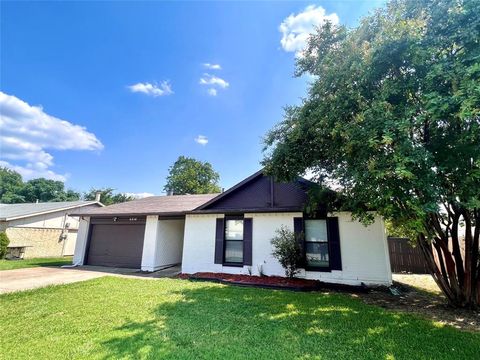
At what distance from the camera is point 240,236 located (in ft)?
34.1

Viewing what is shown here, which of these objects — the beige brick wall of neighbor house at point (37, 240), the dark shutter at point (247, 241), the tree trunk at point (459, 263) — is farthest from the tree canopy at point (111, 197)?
the tree trunk at point (459, 263)

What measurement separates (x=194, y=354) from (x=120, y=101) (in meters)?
13.9

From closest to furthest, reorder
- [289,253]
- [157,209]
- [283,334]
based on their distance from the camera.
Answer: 1. [283,334]
2. [289,253]
3. [157,209]

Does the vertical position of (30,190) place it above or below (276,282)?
above

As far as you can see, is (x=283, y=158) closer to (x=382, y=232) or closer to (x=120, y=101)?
(x=382, y=232)

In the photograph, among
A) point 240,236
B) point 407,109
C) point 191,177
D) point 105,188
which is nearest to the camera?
point 407,109

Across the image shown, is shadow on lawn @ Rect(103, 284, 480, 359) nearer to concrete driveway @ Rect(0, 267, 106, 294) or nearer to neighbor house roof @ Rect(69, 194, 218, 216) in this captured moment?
concrete driveway @ Rect(0, 267, 106, 294)

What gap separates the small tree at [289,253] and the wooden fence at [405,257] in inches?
240

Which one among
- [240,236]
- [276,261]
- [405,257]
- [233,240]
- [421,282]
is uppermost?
[240,236]

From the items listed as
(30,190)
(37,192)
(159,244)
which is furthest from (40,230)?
(30,190)

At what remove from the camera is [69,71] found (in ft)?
37.6

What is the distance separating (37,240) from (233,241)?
1706cm

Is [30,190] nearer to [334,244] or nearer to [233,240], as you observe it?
[233,240]

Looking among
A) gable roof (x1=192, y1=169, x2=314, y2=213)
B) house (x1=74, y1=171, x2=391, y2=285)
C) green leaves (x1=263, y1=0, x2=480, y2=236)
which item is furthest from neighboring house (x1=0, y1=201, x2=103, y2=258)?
green leaves (x1=263, y1=0, x2=480, y2=236)
